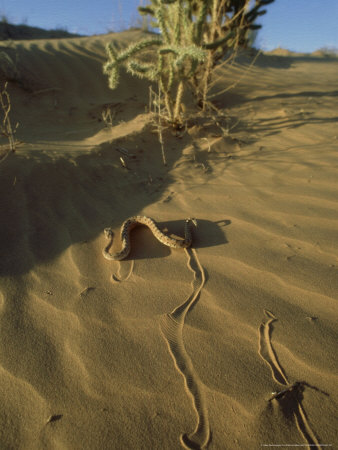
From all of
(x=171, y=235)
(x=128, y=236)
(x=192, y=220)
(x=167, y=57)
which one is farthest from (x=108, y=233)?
(x=167, y=57)

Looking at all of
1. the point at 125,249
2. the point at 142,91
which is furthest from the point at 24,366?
the point at 142,91

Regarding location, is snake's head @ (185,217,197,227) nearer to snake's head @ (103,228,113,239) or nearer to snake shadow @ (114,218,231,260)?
snake shadow @ (114,218,231,260)

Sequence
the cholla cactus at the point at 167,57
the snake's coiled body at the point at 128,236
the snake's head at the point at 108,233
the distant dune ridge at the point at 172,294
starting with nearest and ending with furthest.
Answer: the distant dune ridge at the point at 172,294, the snake's coiled body at the point at 128,236, the snake's head at the point at 108,233, the cholla cactus at the point at 167,57

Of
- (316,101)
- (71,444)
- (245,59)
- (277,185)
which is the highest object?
(245,59)

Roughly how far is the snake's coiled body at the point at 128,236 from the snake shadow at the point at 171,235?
0.17 ft

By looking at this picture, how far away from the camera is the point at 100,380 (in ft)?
4.88

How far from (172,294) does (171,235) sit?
68 cm

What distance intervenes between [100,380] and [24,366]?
17.6 inches

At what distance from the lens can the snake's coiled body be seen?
91.4 inches

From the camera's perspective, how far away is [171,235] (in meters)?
2.52

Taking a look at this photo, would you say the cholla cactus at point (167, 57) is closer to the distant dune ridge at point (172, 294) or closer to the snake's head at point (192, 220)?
the distant dune ridge at point (172, 294)

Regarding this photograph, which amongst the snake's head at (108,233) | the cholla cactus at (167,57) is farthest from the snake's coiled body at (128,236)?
the cholla cactus at (167,57)

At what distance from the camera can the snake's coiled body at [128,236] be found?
232 cm

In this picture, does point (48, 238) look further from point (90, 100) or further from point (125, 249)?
point (90, 100)
